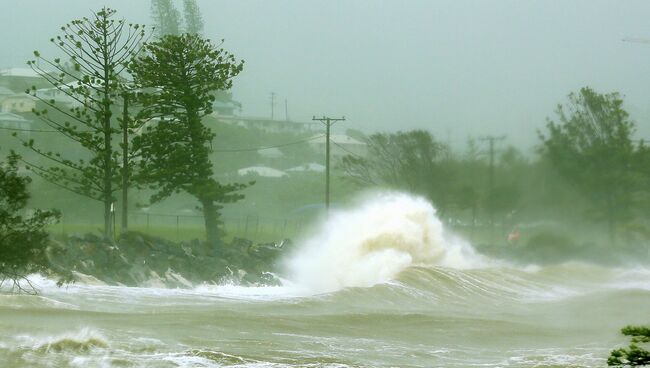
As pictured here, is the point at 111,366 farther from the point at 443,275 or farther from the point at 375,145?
the point at 375,145

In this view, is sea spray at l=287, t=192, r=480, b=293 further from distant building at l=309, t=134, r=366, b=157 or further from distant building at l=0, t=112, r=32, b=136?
distant building at l=0, t=112, r=32, b=136

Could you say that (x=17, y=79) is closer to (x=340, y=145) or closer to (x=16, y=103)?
(x=16, y=103)

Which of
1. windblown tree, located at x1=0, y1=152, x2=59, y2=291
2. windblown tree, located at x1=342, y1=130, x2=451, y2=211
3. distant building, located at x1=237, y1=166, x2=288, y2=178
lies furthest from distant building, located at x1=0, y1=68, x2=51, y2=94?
windblown tree, located at x1=0, y1=152, x2=59, y2=291

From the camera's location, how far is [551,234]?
4709 cm

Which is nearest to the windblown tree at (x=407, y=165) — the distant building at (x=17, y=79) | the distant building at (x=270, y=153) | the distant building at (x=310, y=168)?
the distant building at (x=310, y=168)

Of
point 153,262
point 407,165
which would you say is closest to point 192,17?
point 407,165

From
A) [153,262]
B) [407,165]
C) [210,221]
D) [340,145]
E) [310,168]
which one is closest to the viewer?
[153,262]

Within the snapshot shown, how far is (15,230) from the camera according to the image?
2667 cm

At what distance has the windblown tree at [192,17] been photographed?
8225cm

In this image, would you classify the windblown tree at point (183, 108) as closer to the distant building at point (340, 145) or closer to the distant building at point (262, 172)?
the distant building at point (340, 145)

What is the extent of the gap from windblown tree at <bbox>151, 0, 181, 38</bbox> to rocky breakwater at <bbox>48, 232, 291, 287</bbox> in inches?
1549

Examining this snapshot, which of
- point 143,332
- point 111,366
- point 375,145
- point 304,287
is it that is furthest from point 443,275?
point 375,145

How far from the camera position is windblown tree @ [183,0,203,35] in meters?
82.2

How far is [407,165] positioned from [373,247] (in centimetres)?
2075
